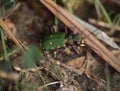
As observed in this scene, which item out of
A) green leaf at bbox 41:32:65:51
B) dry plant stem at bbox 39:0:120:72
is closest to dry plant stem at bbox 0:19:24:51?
green leaf at bbox 41:32:65:51

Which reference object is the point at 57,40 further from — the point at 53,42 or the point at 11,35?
the point at 11,35

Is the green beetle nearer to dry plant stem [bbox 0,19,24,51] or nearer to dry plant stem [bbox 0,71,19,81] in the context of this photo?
dry plant stem [bbox 0,19,24,51]

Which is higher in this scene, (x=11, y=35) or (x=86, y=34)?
(x=11, y=35)

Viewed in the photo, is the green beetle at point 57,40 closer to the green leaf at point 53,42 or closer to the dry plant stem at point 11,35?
the green leaf at point 53,42

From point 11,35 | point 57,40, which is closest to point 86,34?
point 57,40

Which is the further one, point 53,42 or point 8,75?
point 53,42

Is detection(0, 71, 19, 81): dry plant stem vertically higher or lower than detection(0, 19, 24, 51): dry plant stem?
lower
